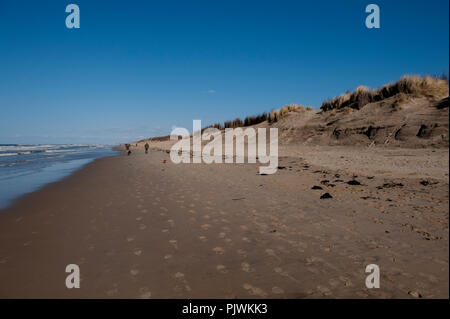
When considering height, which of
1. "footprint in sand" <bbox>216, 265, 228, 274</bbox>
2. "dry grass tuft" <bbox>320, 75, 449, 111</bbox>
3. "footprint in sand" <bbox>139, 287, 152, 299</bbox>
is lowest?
"footprint in sand" <bbox>139, 287, 152, 299</bbox>

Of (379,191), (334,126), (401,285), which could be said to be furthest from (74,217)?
(334,126)

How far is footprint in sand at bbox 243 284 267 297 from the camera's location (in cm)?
302

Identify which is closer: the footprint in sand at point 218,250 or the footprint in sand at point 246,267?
the footprint in sand at point 246,267

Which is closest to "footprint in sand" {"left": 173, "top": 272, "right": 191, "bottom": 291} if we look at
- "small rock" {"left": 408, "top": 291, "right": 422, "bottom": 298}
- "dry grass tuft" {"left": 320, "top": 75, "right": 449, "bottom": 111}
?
"small rock" {"left": 408, "top": 291, "right": 422, "bottom": 298}

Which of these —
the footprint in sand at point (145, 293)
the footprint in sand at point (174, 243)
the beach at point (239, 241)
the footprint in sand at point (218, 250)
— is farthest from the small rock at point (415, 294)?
the footprint in sand at point (174, 243)

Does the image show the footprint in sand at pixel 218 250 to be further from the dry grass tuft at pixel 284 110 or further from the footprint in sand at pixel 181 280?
the dry grass tuft at pixel 284 110

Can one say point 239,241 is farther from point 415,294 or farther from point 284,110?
point 284,110

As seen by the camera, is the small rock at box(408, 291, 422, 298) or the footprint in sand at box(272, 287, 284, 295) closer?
the small rock at box(408, 291, 422, 298)

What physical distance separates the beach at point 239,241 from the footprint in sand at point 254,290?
1 centimetres

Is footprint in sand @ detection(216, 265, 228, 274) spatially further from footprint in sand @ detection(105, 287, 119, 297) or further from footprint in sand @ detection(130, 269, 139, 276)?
footprint in sand @ detection(105, 287, 119, 297)

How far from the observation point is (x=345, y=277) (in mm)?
3236

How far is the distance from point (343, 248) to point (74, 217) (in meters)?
6.48

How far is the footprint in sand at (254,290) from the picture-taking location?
9.92 feet

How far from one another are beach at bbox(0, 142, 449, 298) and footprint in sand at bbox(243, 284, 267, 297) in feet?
0.05
